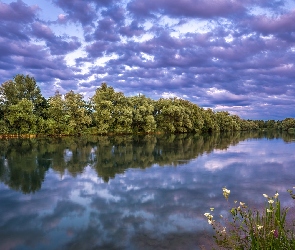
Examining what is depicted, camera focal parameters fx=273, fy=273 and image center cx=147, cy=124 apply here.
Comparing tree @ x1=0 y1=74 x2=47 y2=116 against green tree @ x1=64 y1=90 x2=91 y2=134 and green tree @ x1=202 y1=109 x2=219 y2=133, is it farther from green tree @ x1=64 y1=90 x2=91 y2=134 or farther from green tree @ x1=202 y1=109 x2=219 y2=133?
green tree @ x1=202 y1=109 x2=219 y2=133

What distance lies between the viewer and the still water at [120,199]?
349 inches

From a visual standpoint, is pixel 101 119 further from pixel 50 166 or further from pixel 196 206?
pixel 196 206

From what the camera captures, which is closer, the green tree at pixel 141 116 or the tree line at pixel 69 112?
the tree line at pixel 69 112

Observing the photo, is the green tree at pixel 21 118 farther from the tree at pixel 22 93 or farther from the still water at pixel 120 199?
the still water at pixel 120 199

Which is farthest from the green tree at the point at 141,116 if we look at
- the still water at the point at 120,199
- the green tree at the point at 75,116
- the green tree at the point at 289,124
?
the green tree at the point at 289,124

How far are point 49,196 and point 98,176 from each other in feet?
16.9

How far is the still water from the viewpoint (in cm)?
888

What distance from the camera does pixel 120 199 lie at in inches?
527

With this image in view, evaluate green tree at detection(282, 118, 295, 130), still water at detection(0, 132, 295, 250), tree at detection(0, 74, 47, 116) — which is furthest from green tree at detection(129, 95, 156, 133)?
green tree at detection(282, 118, 295, 130)

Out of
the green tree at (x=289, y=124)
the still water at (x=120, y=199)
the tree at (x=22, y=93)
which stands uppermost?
the tree at (x=22, y=93)

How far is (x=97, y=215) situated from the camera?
435 inches

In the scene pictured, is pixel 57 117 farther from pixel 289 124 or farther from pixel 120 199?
pixel 289 124

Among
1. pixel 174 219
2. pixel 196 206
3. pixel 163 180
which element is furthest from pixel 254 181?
pixel 174 219

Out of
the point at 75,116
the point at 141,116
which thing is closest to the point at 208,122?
the point at 141,116
